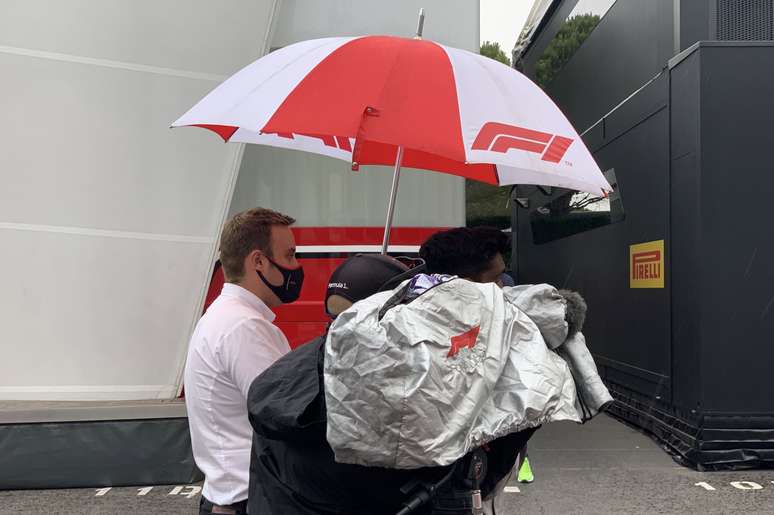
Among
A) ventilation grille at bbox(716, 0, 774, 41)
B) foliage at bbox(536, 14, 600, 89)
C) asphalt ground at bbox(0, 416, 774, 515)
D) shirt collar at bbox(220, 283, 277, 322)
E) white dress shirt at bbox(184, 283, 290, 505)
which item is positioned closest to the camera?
white dress shirt at bbox(184, 283, 290, 505)

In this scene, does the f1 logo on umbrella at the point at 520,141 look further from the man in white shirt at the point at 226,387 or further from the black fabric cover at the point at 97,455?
the black fabric cover at the point at 97,455

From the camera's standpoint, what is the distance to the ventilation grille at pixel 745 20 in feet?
20.1

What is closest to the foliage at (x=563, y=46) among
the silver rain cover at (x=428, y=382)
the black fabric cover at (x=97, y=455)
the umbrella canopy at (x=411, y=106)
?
the black fabric cover at (x=97, y=455)

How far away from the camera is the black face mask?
2354mm

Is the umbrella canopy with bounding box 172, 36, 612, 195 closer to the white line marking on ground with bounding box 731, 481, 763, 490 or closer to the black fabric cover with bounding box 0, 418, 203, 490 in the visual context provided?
the black fabric cover with bounding box 0, 418, 203, 490

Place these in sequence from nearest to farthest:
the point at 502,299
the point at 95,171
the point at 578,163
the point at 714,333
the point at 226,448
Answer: the point at 502,299 → the point at 226,448 → the point at 578,163 → the point at 95,171 → the point at 714,333

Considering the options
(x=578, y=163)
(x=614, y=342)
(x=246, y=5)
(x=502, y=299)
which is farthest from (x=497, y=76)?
(x=614, y=342)

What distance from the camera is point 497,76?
8.97 feet

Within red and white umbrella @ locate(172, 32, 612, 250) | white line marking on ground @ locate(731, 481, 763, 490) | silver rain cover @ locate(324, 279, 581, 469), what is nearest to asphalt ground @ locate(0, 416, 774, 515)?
white line marking on ground @ locate(731, 481, 763, 490)

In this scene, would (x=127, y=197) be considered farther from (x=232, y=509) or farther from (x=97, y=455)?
(x=232, y=509)

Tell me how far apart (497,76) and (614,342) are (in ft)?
19.1

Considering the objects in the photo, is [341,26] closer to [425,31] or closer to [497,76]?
[425,31]

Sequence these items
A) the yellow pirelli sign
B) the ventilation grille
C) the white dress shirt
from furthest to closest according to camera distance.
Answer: the yellow pirelli sign < the ventilation grille < the white dress shirt

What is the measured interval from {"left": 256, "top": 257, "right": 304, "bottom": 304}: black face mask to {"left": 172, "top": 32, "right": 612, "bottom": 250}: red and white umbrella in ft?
1.42
